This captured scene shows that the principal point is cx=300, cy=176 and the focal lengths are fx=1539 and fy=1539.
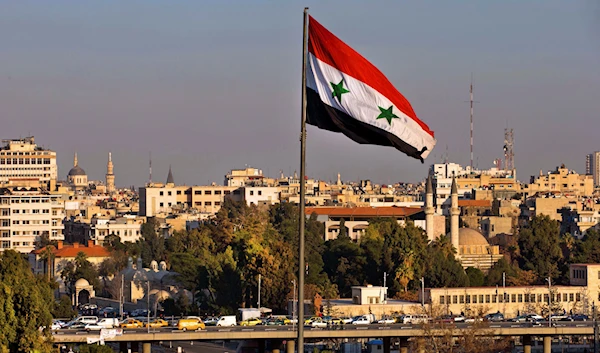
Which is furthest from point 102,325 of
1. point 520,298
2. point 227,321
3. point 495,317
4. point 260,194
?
point 260,194

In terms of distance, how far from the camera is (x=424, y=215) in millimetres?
116625

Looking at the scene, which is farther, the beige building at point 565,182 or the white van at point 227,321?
the beige building at point 565,182

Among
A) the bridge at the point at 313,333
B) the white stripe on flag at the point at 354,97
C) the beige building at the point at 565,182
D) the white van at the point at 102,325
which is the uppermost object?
the beige building at the point at 565,182

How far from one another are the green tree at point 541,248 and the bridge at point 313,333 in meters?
30.6

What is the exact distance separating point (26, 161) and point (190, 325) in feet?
369

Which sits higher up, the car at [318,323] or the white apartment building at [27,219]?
the white apartment building at [27,219]

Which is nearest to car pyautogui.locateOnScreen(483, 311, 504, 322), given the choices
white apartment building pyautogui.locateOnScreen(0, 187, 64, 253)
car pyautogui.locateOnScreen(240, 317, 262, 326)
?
car pyautogui.locateOnScreen(240, 317, 262, 326)

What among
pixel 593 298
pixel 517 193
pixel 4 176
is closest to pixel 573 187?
pixel 517 193

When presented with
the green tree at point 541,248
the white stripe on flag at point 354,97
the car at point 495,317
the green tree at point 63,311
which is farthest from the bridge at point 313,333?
the white stripe on flag at point 354,97

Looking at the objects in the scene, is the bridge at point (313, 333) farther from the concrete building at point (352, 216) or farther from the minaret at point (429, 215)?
the concrete building at point (352, 216)

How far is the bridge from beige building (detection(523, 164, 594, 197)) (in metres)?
111

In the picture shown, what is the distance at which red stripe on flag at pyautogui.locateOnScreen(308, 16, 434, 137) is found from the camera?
67.3 ft

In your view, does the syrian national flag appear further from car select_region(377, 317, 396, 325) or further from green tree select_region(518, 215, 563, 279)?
green tree select_region(518, 215, 563, 279)

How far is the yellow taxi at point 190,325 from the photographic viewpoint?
61.5 m
